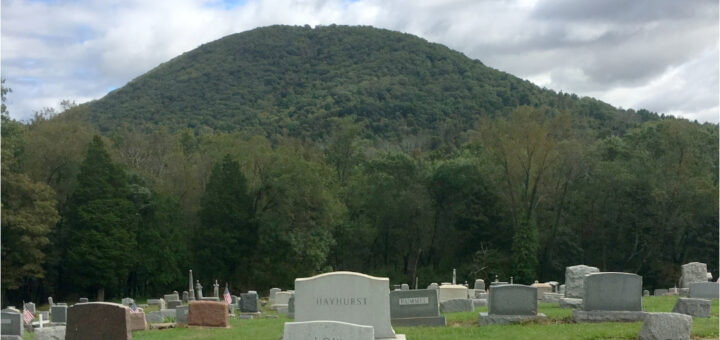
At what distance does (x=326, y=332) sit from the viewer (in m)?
7.95

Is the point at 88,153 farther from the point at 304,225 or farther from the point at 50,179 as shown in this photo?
the point at 304,225

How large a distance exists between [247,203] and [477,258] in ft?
44.5

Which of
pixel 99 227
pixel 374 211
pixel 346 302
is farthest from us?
pixel 374 211

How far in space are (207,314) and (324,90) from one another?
71.1 metres

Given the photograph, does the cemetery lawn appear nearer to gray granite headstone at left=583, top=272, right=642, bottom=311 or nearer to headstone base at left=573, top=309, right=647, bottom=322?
headstone base at left=573, top=309, right=647, bottom=322

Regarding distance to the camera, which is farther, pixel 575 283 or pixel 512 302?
pixel 575 283

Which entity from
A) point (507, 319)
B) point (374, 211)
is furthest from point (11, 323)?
point (374, 211)

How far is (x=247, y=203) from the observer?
4412cm

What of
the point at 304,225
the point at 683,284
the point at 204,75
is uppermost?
the point at 204,75

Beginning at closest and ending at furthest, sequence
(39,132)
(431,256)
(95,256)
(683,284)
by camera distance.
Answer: (683,284)
(95,256)
(39,132)
(431,256)

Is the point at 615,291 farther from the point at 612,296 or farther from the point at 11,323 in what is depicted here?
the point at 11,323

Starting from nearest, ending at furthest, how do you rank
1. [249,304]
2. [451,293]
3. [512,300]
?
1. [512,300]
2. [451,293]
3. [249,304]

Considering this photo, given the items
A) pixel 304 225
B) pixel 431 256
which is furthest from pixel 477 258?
pixel 304 225

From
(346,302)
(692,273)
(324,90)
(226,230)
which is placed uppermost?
(324,90)
